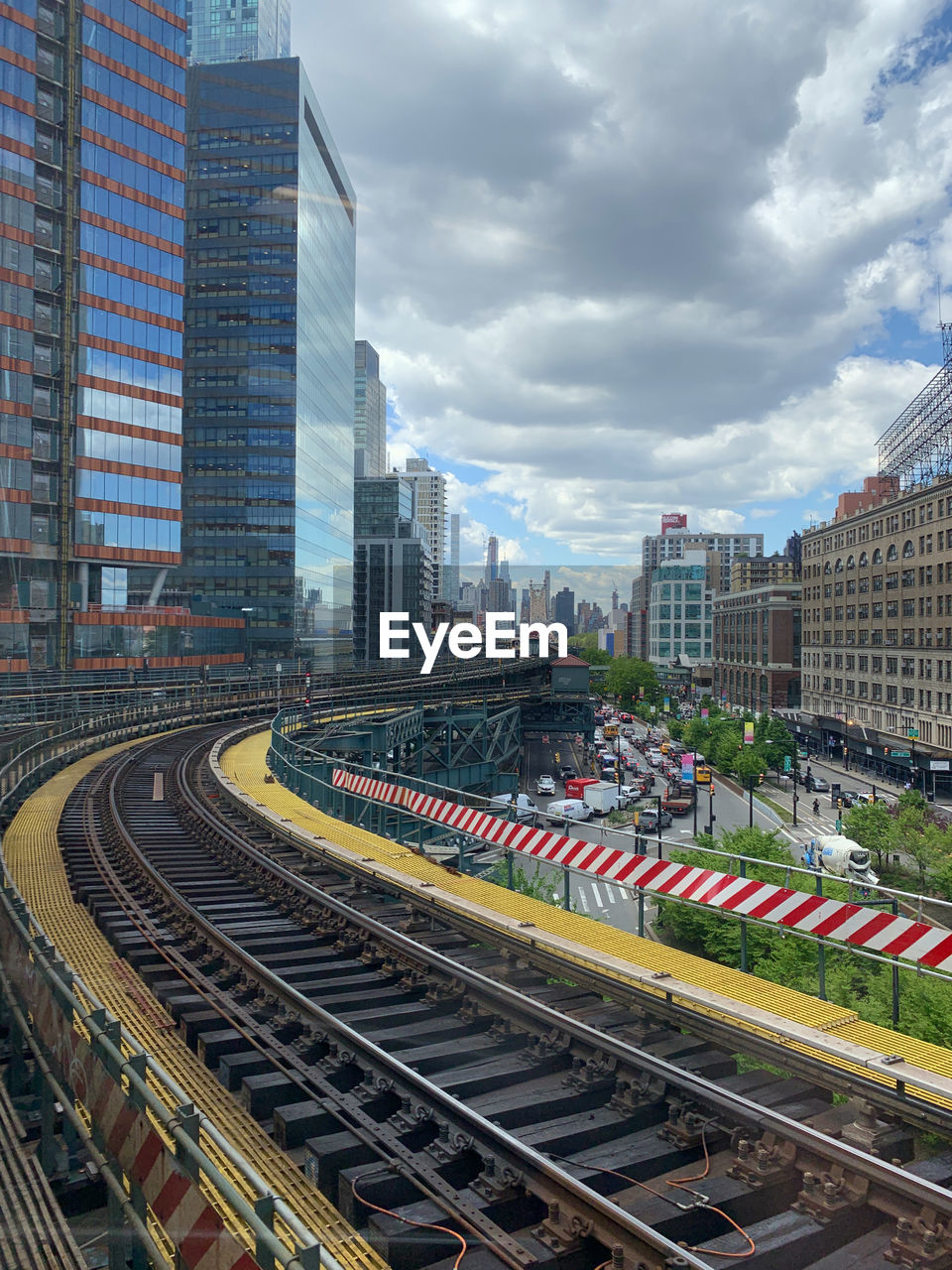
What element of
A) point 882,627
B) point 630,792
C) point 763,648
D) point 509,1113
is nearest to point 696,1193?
point 509,1113

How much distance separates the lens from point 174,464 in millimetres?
58062

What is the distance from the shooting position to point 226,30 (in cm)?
14125

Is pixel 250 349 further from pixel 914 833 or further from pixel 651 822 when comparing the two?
pixel 914 833

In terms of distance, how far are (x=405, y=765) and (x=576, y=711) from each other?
27.7 meters

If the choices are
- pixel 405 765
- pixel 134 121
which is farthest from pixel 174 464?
pixel 405 765

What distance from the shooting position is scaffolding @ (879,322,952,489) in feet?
208

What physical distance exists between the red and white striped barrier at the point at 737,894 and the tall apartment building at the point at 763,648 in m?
85.0

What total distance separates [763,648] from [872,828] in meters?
60.6

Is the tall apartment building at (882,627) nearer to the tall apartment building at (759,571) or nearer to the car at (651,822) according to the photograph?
the car at (651,822)

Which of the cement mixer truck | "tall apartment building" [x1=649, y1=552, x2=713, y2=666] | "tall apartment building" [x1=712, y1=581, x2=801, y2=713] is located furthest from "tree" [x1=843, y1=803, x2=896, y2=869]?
"tall apartment building" [x1=649, y1=552, x2=713, y2=666]

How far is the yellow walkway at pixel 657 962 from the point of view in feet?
23.1

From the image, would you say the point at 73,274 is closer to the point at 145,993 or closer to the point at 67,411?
the point at 67,411

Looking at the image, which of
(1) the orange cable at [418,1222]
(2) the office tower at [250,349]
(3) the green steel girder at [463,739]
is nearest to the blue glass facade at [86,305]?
(3) the green steel girder at [463,739]
